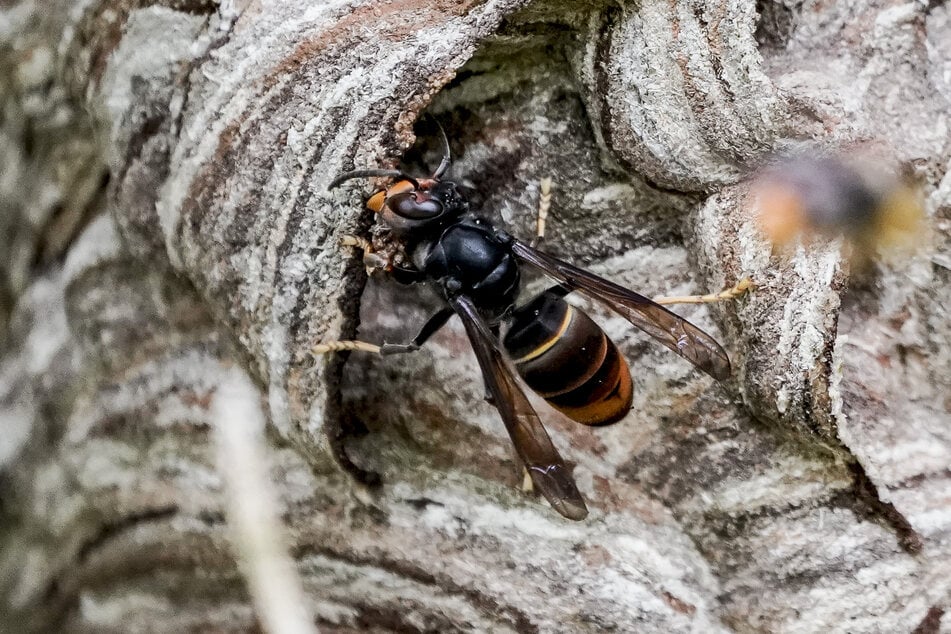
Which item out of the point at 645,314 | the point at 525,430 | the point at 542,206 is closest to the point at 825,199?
the point at 645,314

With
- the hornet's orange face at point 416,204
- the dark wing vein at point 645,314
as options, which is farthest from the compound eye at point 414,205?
the dark wing vein at point 645,314

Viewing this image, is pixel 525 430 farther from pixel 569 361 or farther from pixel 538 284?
pixel 538 284

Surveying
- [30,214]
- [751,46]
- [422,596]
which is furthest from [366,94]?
[30,214]

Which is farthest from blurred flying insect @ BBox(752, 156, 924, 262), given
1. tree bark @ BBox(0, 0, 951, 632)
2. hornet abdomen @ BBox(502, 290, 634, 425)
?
hornet abdomen @ BBox(502, 290, 634, 425)

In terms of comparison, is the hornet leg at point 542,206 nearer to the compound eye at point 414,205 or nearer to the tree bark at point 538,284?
the tree bark at point 538,284

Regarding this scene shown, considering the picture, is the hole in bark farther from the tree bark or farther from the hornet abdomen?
the hornet abdomen
